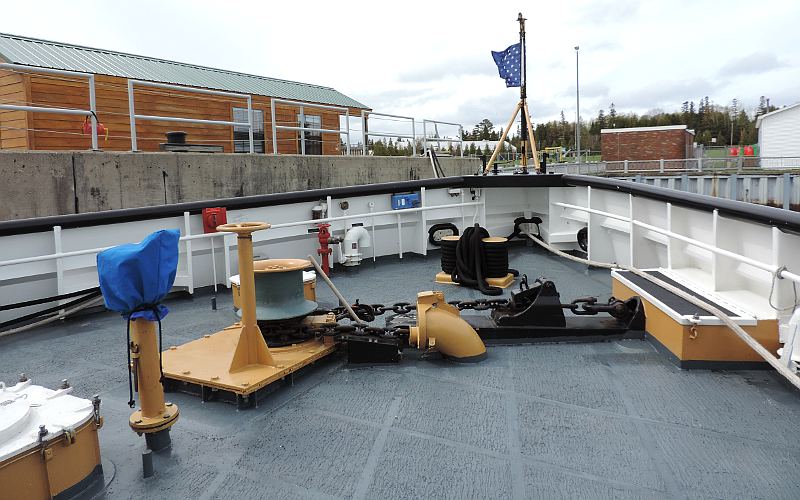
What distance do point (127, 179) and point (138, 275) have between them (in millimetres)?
5107

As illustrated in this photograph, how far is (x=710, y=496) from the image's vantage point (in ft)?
7.02

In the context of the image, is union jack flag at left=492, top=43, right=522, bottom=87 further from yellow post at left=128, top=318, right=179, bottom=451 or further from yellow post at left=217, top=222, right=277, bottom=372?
yellow post at left=128, top=318, right=179, bottom=451

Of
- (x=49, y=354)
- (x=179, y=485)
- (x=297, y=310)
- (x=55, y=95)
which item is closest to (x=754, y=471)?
(x=179, y=485)

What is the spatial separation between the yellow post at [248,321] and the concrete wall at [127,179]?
157 inches

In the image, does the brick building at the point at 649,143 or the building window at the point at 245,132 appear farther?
the brick building at the point at 649,143

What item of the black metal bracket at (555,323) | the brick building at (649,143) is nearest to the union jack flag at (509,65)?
the black metal bracket at (555,323)

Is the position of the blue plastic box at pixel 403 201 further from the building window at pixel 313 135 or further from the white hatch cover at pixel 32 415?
the building window at pixel 313 135

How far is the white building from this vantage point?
38.4 meters

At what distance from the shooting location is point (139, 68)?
13016 mm

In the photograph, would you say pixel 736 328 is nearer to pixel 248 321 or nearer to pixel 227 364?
pixel 248 321

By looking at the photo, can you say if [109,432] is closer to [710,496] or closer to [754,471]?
[710,496]

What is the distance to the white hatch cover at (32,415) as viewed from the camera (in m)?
1.91

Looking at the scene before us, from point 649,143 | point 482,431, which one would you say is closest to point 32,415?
point 482,431

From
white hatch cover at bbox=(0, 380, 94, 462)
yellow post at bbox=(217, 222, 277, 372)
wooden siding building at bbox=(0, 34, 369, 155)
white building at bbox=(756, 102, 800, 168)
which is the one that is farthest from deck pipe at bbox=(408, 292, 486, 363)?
white building at bbox=(756, 102, 800, 168)
